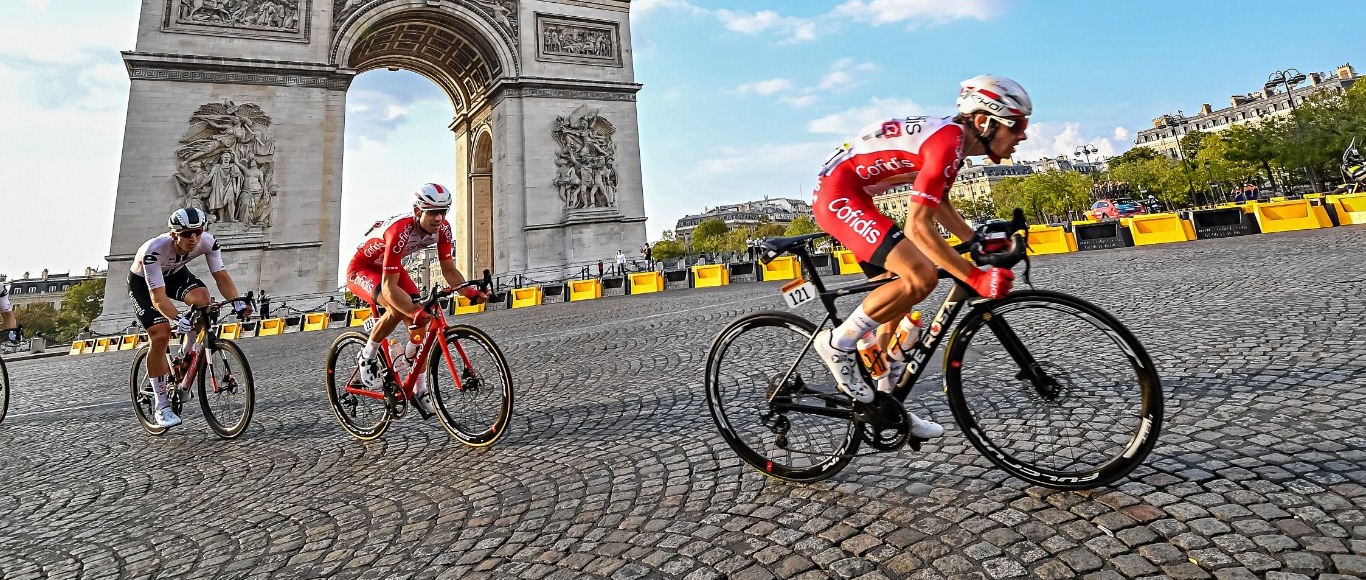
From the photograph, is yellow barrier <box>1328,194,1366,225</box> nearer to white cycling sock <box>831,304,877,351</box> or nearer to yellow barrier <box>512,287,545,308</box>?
white cycling sock <box>831,304,877,351</box>

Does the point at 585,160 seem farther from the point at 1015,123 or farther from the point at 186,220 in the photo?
the point at 1015,123

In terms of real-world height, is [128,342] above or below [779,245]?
above

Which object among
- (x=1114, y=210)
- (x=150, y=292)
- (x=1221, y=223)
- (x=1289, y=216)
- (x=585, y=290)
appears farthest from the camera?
(x=1114, y=210)

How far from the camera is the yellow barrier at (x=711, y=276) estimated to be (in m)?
19.0

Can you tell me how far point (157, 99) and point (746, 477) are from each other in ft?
74.1

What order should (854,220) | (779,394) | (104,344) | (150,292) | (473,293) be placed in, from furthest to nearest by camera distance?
1. (104,344)
2. (150,292)
3. (473,293)
4. (779,394)
5. (854,220)

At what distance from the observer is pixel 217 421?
4148 mm

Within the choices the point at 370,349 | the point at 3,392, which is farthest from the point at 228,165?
the point at 370,349

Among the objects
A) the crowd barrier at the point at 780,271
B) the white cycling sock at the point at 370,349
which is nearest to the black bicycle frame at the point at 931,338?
the white cycling sock at the point at 370,349

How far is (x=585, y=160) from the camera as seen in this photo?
75.7 ft

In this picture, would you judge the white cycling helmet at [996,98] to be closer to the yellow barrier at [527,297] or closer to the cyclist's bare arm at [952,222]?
the cyclist's bare arm at [952,222]

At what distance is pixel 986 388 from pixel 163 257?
490cm

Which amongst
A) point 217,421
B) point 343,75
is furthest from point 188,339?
point 343,75

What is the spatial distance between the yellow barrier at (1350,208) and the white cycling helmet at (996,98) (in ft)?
56.6
